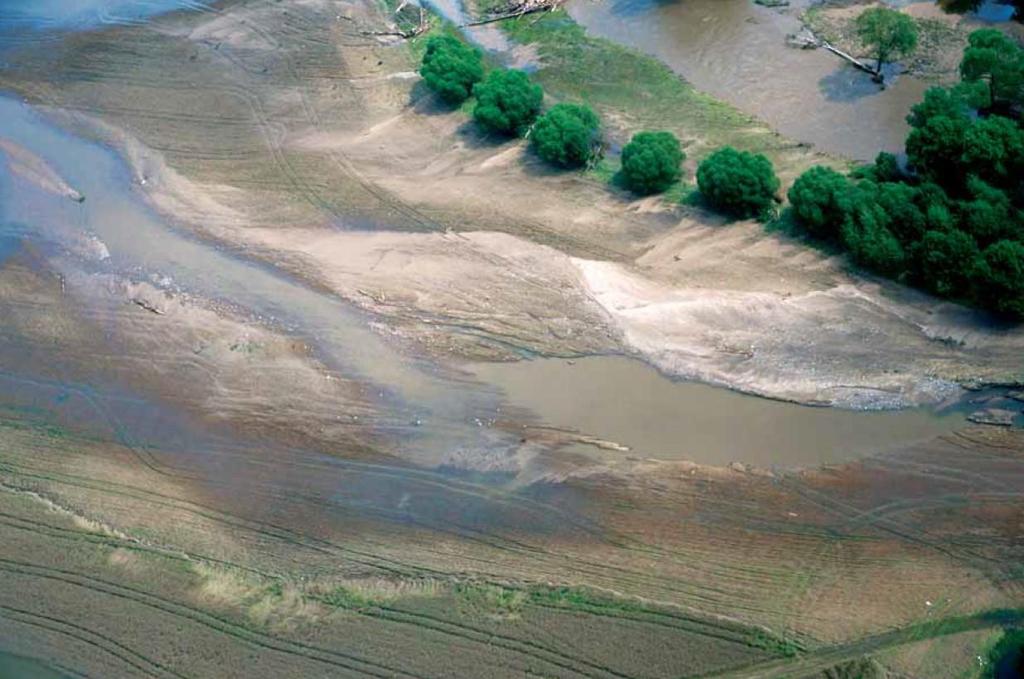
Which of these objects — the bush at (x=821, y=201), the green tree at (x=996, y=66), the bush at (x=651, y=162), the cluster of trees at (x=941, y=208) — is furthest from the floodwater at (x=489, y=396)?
the green tree at (x=996, y=66)

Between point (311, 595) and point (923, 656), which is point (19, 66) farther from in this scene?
point (923, 656)

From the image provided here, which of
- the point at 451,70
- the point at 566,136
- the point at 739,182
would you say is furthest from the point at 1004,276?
the point at 451,70

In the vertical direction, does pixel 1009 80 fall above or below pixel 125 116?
above

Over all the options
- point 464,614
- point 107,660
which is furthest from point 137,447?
point 464,614

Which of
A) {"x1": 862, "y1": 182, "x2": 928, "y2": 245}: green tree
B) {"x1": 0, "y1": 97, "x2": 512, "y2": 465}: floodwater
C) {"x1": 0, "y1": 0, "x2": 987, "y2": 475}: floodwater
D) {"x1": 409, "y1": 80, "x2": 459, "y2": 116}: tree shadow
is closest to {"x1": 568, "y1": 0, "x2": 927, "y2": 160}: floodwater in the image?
{"x1": 862, "y1": 182, "x2": 928, "y2": 245}: green tree

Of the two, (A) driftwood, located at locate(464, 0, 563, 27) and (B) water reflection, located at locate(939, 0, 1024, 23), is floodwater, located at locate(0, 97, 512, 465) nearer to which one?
(A) driftwood, located at locate(464, 0, 563, 27)

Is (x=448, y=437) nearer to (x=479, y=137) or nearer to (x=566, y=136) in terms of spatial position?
(x=566, y=136)

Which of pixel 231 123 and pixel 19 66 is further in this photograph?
pixel 19 66
